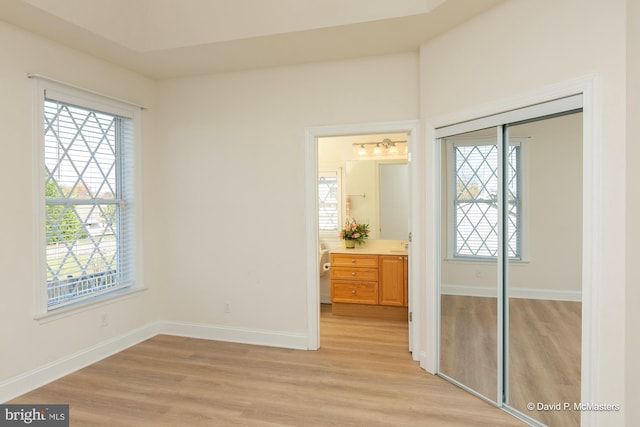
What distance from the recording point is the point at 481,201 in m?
2.87

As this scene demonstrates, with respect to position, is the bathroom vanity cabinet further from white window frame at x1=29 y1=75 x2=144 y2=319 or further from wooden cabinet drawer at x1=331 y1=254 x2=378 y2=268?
white window frame at x1=29 y1=75 x2=144 y2=319

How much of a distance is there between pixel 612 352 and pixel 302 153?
9.15 ft

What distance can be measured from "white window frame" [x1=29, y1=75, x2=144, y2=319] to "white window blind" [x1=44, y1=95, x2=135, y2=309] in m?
0.03

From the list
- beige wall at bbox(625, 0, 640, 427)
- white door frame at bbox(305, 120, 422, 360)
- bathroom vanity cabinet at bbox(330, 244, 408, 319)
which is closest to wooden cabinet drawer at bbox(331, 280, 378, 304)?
bathroom vanity cabinet at bbox(330, 244, 408, 319)

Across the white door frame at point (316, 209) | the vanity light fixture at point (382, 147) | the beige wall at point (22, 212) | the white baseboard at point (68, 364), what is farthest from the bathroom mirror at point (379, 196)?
the beige wall at point (22, 212)

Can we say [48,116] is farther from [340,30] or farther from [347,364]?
[347,364]

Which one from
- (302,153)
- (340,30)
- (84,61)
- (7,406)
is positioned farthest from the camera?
(302,153)

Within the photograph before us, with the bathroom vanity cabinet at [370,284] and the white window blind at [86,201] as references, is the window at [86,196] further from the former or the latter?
the bathroom vanity cabinet at [370,284]

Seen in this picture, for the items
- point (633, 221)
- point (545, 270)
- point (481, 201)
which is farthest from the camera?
point (481, 201)

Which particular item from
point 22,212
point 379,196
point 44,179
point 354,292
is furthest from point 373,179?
point 22,212

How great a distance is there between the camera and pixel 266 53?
11.7 ft

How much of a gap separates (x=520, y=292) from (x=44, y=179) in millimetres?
3608

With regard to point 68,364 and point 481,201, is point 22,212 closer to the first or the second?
point 68,364

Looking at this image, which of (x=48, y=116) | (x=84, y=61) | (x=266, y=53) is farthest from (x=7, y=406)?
(x=266, y=53)
